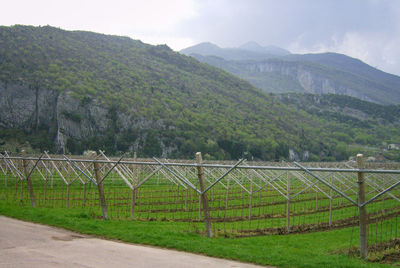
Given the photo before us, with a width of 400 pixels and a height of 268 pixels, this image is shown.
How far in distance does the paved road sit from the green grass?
0.43 metres

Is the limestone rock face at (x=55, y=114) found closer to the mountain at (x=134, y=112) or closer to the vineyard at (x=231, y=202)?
the mountain at (x=134, y=112)

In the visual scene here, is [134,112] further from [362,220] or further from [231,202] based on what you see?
[362,220]

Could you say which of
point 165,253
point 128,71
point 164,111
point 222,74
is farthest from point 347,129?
point 165,253

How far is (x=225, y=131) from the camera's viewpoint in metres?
105

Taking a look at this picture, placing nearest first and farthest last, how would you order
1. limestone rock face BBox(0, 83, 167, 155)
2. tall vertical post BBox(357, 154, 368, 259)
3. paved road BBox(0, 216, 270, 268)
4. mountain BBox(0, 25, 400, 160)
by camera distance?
paved road BBox(0, 216, 270, 268) < tall vertical post BBox(357, 154, 368, 259) < limestone rock face BBox(0, 83, 167, 155) < mountain BBox(0, 25, 400, 160)

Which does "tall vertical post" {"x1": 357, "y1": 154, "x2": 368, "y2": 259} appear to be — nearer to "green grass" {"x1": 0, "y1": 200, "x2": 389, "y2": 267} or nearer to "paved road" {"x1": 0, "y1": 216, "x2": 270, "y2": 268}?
"green grass" {"x1": 0, "y1": 200, "x2": 389, "y2": 267}

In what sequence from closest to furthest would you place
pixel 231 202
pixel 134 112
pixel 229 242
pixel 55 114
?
pixel 229 242 → pixel 231 202 → pixel 55 114 → pixel 134 112

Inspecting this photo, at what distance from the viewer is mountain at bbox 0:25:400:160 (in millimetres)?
86250

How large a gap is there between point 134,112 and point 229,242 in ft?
291

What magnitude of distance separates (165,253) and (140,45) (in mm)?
182511

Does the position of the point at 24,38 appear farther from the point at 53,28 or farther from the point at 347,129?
the point at 347,129

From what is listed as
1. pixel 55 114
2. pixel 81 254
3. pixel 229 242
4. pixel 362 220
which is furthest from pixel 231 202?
pixel 55 114

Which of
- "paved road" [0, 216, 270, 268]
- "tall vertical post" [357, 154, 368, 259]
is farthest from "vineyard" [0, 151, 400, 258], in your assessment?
"paved road" [0, 216, 270, 268]

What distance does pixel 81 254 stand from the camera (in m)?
7.96
